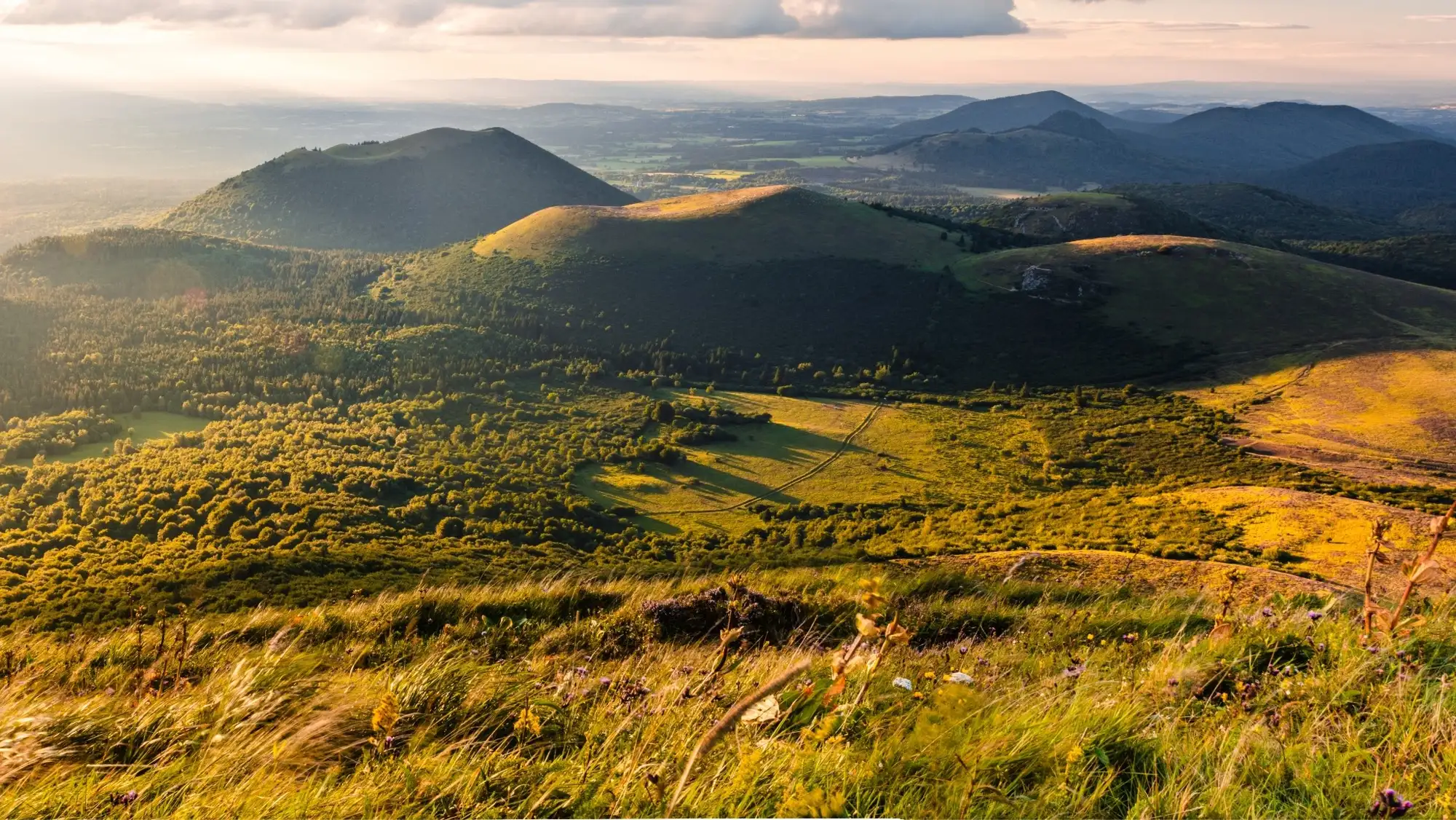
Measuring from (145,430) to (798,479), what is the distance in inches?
2758

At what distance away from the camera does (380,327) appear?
11888 centimetres

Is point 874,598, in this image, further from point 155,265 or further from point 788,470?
point 155,265

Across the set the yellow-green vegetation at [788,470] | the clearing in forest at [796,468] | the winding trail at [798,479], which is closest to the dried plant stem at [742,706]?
the clearing in forest at [796,468]

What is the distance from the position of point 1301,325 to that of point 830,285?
224ft

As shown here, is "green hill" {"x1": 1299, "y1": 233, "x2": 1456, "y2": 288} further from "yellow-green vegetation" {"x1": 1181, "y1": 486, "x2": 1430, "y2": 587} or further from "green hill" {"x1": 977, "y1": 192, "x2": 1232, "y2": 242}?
"yellow-green vegetation" {"x1": 1181, "y1": 486, "x2": 1430, "y2": 587}

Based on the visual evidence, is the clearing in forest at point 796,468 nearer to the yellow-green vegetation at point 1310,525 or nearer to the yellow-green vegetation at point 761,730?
the yellow-green vegetation at point 1310,525

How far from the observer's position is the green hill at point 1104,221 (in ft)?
597

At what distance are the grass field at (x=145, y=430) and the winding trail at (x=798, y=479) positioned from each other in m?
53.5

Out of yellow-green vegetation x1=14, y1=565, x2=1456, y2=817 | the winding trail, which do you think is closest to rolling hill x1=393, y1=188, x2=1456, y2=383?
the winding trail

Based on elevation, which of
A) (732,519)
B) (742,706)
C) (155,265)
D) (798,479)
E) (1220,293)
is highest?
(742,706)

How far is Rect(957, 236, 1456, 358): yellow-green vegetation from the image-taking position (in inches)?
3959

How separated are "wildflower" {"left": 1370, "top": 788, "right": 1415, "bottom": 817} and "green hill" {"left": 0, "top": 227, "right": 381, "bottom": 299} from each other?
16494cm

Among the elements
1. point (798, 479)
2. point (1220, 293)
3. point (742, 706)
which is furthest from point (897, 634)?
point (1220, 293)

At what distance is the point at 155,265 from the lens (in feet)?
457
